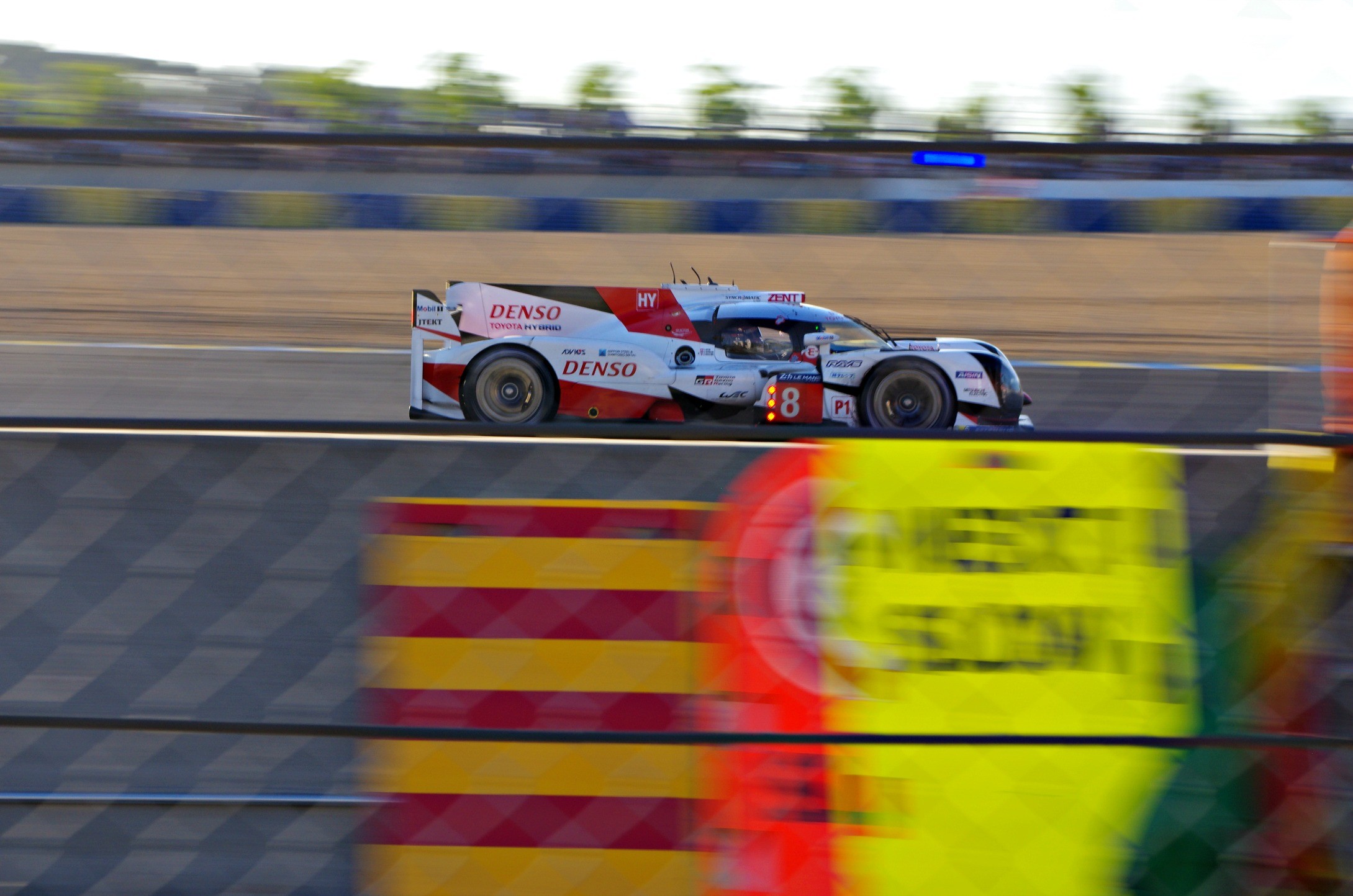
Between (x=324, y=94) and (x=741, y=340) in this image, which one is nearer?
(x=324, y=94)

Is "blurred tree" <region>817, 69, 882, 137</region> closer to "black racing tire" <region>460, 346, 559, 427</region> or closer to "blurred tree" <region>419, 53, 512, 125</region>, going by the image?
"blurred tree" <region>419, 53, 512, 125</region>

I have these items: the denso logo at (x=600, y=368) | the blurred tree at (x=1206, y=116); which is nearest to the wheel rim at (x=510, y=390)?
the denso logo at (x=600, y=368)

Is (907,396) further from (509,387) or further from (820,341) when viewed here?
(509,387)

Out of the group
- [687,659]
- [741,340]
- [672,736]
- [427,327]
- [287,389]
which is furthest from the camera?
[741,340]

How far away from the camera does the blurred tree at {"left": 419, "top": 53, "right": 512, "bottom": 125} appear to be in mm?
1650

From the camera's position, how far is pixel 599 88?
65.7 inches

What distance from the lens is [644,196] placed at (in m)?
1.74

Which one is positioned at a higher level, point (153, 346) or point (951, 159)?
point (951, 159)

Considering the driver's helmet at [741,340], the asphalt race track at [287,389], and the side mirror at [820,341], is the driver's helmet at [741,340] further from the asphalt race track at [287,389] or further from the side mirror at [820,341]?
the asphalt race track at [287,389]

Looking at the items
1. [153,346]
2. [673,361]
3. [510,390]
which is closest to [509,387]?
[510,390]

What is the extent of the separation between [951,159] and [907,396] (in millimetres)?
5088

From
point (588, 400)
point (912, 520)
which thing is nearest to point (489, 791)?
point (912, 520)

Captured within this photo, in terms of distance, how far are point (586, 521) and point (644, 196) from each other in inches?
19.1

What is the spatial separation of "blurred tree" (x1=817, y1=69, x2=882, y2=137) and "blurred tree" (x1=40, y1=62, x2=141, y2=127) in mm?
957
